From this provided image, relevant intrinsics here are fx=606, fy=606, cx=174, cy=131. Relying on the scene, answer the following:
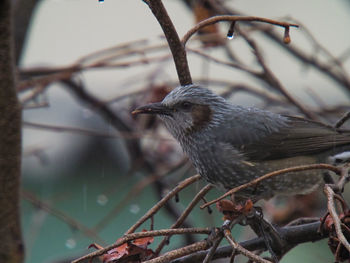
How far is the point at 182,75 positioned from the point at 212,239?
2.30 feet

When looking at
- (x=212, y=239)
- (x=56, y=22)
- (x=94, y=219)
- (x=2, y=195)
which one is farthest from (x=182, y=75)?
(x=56, y=22)

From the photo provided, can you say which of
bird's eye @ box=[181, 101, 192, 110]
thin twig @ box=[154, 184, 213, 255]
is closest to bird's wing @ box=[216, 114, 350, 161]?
bird's eye @ box=[181, 101, 192, 110]

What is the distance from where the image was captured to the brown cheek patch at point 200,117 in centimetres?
332

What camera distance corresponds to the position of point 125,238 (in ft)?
6.40

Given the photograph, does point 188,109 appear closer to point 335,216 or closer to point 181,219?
point 181,219

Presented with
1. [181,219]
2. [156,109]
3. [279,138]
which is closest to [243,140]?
[279,138]

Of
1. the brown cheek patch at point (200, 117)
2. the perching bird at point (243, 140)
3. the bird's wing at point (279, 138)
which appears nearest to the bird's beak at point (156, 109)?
the perching bird at point (243, 140)

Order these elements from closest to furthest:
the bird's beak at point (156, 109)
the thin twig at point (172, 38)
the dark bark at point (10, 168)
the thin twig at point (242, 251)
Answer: the thin twig at point (242, 251)
the thin twig at point (172, 38)
the dark bark at point (10, 168)
the bird's beak at point (156, 109)

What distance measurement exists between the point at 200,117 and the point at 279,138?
19.1 inches

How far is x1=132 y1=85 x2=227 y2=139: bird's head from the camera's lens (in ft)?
10.3

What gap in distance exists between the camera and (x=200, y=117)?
11.0 feet

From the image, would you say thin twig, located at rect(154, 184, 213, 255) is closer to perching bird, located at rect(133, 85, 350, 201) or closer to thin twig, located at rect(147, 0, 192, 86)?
thin twig, located at rect(147, 0, 192, 86)

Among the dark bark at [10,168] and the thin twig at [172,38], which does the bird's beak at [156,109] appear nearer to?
the thin twig at [172,38]

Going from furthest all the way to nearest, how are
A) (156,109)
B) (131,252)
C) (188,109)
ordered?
(188,109) → (156,109) → (131,252)
